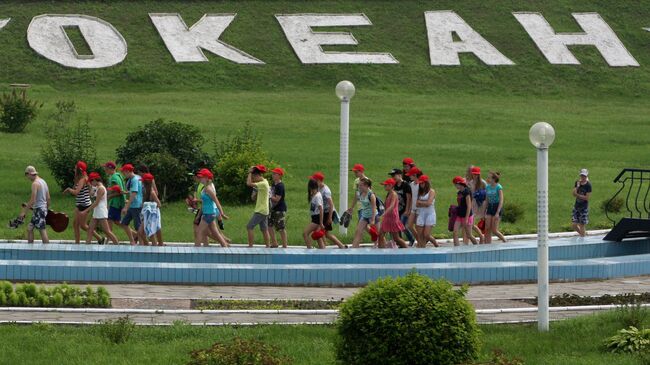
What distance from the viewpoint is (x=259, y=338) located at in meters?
14.2

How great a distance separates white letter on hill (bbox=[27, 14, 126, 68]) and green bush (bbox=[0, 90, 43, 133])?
43.8ft

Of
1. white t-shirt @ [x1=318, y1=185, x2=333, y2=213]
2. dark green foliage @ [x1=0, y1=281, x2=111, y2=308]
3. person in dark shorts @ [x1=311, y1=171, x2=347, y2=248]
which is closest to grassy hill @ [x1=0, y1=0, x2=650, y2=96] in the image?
person in dark shorts @ [x1=311, y1=171, x2=347, y2=248]

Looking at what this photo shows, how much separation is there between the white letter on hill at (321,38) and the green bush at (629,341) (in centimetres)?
3937

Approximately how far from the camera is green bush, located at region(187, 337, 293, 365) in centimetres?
1199

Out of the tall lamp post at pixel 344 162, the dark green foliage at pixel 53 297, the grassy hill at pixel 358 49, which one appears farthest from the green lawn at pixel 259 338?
the grassy hill at pixel 358 49

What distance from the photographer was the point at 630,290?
1881 cm

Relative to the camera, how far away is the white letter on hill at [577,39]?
54.6 metres

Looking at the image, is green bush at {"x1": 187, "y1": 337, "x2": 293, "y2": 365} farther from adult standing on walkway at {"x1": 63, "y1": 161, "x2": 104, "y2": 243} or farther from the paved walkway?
adult standing on walkway at {"x1": 63, "y1": 161, "x2": 104, "y2": 243}

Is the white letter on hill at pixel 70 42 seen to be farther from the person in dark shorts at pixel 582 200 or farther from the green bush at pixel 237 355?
the green bush at pixel 237 355

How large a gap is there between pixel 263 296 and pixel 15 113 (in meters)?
22.0

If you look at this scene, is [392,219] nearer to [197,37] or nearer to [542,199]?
[542,199]

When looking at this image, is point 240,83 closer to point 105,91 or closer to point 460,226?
point 105,91

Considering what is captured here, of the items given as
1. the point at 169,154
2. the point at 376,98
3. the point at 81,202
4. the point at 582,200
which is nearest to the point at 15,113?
the point at 169,154

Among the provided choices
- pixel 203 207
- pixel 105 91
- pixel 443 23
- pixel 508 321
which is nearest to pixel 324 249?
pixel 203 207
